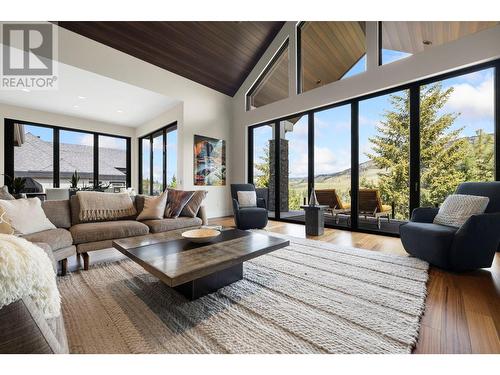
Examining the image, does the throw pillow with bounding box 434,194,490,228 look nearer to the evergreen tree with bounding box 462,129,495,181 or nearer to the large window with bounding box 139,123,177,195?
the evergreen tree with bounding box 462,129,495,181

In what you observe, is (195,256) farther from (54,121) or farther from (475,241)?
(54,121)

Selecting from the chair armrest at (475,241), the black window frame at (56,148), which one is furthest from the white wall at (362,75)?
the black window frame at (56,148)

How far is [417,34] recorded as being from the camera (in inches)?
143

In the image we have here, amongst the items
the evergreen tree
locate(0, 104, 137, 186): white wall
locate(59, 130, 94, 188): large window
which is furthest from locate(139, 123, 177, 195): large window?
the evergreen tree

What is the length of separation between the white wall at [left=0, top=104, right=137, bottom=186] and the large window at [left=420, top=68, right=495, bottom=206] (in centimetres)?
834

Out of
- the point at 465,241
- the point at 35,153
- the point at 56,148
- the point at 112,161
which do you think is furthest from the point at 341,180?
the point at 35,153

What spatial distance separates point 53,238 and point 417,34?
562 cm

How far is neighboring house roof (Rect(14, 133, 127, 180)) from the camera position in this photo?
5.94m

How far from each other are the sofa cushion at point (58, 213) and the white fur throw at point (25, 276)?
6.92ft

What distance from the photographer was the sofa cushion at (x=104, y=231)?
2.29 m

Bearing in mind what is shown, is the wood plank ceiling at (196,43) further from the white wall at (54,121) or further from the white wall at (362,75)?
the white wall at (54,121)

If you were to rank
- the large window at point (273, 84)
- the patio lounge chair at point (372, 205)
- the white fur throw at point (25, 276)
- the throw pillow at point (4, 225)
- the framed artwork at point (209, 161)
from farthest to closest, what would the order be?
the framed artwork at point (209, 161)
the large window at point (273, 84)
the patio lounge chair at point (372, 205)
the throw pillow at point (4, 225)
the white fur throw at point (25, 276)

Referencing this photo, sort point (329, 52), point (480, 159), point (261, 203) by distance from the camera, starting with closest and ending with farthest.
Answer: point (480, 159) < point (329, 52) < point (261, 203)
